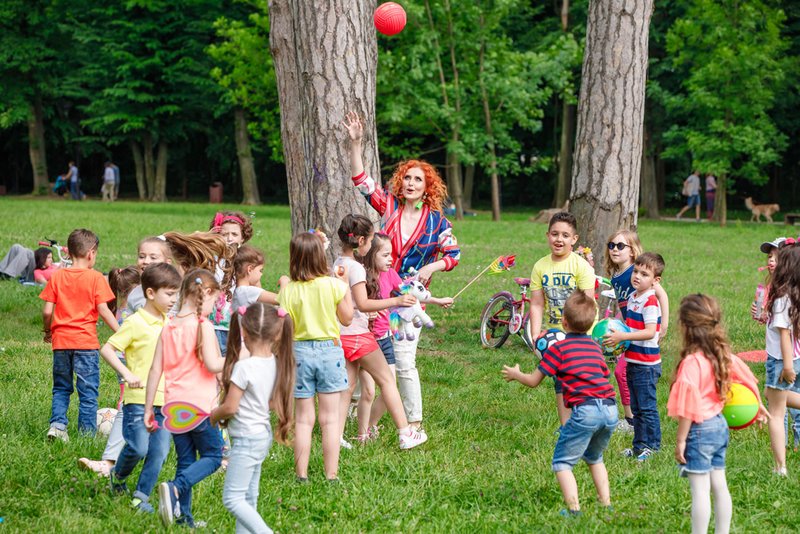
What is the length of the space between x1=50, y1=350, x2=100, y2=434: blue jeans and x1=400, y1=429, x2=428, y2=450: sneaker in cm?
214

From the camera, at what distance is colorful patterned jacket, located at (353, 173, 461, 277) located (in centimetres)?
686

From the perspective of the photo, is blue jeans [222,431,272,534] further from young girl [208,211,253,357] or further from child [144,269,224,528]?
young girl [208,211,253,357]

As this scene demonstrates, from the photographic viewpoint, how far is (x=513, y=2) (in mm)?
27812

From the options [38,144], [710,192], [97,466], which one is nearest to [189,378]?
[97,466]

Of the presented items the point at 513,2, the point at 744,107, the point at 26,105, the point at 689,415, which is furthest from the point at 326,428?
the point at 26,105

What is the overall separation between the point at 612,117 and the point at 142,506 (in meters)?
6.46

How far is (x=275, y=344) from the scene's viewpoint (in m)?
4.51

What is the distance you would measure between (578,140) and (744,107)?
21.0 metres

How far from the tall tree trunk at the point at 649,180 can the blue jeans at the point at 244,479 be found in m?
32.3

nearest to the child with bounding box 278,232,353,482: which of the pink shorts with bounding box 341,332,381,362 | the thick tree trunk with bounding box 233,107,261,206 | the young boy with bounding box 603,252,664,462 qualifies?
the pink shorts with bounding box 341,332,381,362

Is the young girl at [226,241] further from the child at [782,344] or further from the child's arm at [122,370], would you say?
the child at [782,344]

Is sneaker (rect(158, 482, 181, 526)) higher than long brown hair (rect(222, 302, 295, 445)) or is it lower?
lower

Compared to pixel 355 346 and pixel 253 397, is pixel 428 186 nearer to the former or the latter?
pixel 355 346

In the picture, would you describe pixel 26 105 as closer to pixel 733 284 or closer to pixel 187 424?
pixel 733 284
